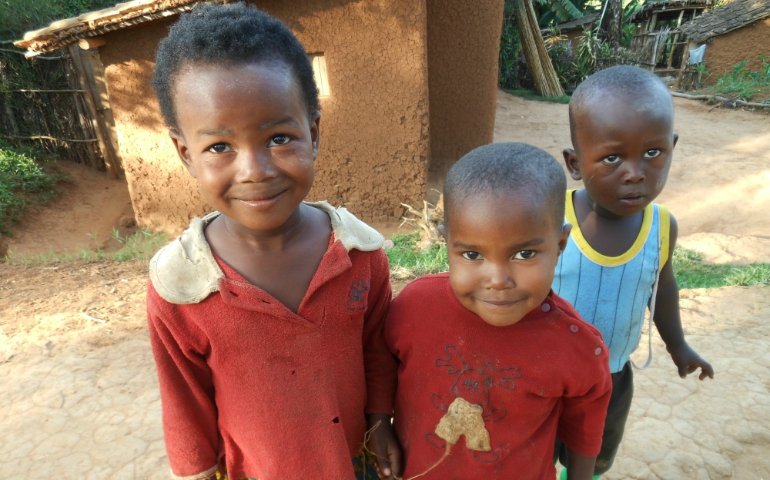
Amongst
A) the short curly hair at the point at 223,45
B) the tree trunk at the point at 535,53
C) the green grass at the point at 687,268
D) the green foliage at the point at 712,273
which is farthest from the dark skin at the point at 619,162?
the tree trunk at the point at 535,53

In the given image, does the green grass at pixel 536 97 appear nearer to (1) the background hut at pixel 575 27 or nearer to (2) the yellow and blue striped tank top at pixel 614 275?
(1) the background hut at pixel 575 27

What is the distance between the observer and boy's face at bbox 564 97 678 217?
1.20 metres

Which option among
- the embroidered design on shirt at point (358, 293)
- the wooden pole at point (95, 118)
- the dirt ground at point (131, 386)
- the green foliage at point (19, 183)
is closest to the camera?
the embroidered design on shirt at point (358, 293)

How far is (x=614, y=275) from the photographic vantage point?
1.35 meters

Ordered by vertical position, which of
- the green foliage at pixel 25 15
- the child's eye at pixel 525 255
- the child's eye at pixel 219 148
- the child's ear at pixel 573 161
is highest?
the green foliage at pixel 25 15

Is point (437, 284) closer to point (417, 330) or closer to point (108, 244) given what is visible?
point (417, 330)

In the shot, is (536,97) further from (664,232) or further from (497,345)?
(497,345)

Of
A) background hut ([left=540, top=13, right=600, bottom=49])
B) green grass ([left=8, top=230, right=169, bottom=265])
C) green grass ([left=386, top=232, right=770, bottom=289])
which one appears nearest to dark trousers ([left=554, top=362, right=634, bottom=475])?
green grass ([left=386, top=232, right=770, bottom=289])

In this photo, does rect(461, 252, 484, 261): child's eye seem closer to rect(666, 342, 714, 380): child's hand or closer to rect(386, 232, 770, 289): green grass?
rect(666, 342, 714, 380): child's hand

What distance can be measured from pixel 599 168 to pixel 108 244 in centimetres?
650

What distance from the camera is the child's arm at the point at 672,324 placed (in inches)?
58.9

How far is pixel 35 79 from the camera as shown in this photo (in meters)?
7.60

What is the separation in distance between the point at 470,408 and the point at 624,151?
753 millimetres

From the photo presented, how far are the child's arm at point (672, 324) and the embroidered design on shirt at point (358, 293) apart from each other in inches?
37.2
